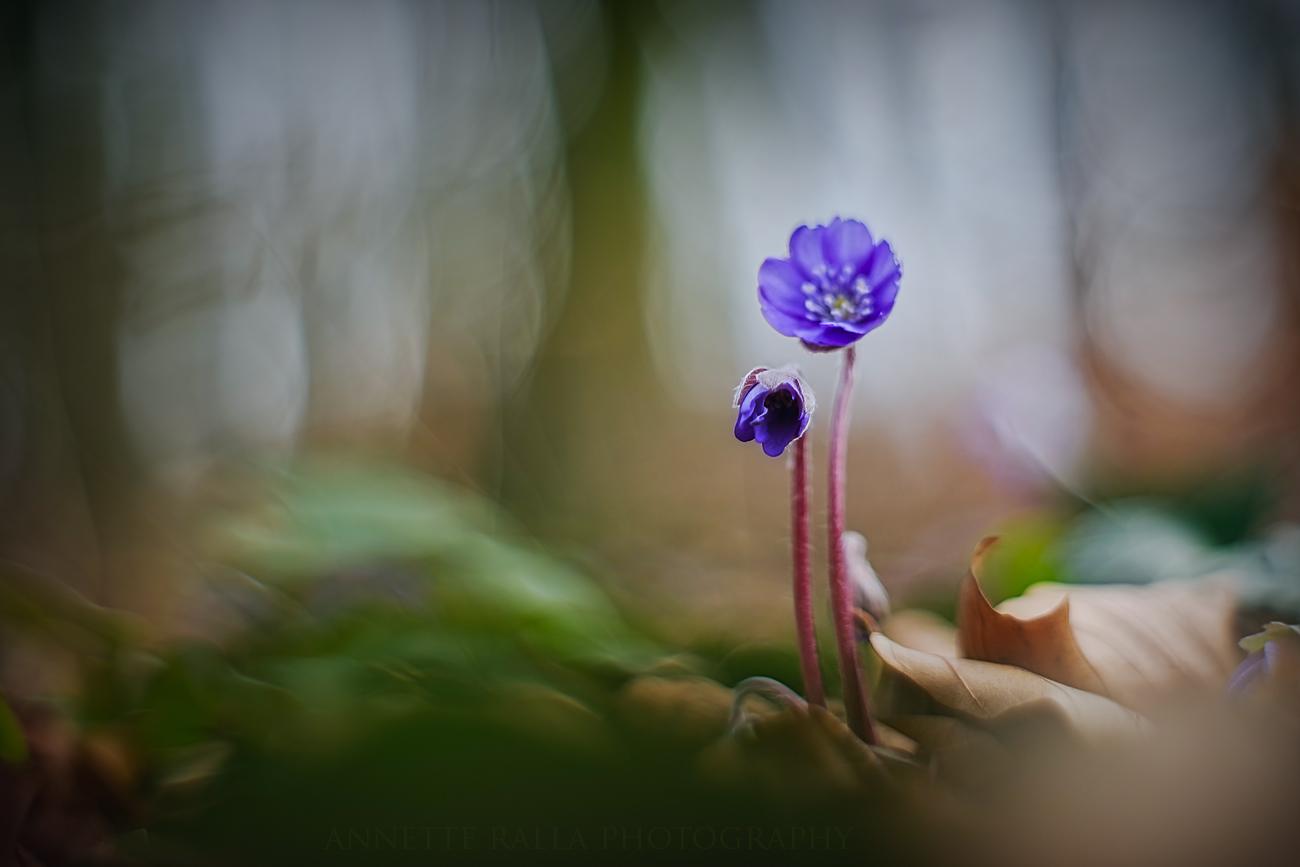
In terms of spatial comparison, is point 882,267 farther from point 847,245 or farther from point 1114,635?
point 1114,635

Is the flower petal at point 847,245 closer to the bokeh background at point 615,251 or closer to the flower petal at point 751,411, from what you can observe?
the flower petal at point 751,411

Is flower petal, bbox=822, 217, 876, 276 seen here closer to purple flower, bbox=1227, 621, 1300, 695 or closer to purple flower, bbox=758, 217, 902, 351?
purple flower, bbox=758, 217, 902, 351

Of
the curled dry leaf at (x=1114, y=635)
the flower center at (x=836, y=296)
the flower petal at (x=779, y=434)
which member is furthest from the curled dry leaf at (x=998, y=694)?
the flower center at (x=836, y=296)

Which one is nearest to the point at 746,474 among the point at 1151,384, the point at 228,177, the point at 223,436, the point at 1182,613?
the point at 1151,384

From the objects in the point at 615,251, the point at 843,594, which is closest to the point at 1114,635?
the point at 843,594

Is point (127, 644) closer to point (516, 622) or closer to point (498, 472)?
point (516, 622)
